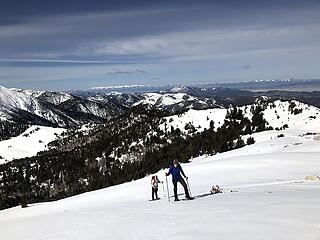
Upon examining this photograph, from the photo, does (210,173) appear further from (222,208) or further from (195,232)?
(195,232)

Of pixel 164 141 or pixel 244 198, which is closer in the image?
pixel 244 198

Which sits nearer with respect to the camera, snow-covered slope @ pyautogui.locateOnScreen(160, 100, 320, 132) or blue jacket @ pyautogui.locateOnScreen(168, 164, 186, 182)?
blue jacket @ pyautogui.locateOnScreen(168, 164, 186, 182)

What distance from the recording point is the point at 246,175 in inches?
1476

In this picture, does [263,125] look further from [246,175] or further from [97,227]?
[97,227]

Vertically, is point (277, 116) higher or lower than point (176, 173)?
higher

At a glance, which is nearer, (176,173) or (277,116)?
(176,173)

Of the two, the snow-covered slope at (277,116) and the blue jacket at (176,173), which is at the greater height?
the snow-covered slope at (277,116)

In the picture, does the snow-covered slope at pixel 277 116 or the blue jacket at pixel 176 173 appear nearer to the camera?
the blue jacket at pixel 176 173

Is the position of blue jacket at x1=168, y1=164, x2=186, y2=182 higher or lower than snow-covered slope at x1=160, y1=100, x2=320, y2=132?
lower

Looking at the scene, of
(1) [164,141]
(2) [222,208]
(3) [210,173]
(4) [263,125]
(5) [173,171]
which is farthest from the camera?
(1) [164,141]

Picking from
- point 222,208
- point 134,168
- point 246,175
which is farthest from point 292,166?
point 134,168

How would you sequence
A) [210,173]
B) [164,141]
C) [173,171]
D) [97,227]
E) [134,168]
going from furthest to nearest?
[164,141] < [134,168] < [210,173] < [173,171] < [97,227]

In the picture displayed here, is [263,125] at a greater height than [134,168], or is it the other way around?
[263,125]

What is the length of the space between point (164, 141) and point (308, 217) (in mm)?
171127
